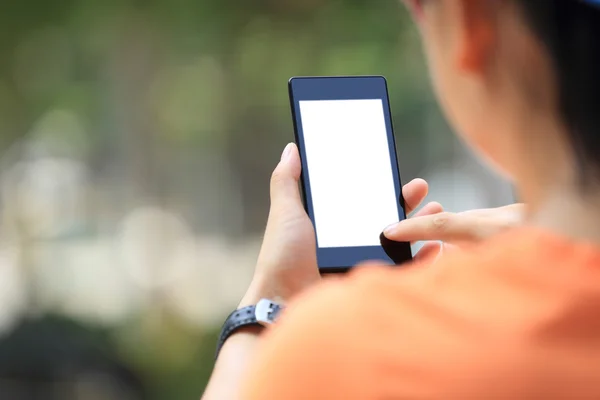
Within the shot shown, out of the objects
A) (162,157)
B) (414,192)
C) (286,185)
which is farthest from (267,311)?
(162,157)

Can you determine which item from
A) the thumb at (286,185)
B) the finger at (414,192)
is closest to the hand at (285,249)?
the thumb at (286,185)

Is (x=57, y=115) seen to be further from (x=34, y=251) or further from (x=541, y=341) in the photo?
(x=541, y=341)

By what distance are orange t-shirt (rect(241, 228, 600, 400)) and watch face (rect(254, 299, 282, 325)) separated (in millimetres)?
272

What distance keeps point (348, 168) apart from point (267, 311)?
0.81 ft

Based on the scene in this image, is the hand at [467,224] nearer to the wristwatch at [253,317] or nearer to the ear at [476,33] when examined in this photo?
the wristwatch at [253,317]

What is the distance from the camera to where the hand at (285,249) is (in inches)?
30.9

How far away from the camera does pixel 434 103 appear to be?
3.06 m

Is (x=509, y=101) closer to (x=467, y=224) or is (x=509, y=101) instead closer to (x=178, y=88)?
(x=467, y=224)

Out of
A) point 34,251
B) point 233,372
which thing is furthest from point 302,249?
point 34,251

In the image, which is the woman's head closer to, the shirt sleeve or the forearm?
the shirt sleeve

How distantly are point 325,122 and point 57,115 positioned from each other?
2.39 meters

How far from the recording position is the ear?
1.53 ft

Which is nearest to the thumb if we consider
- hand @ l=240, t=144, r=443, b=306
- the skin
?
hand @ l=240, t=144, r=443, b=306

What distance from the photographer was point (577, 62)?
45 centimetres
